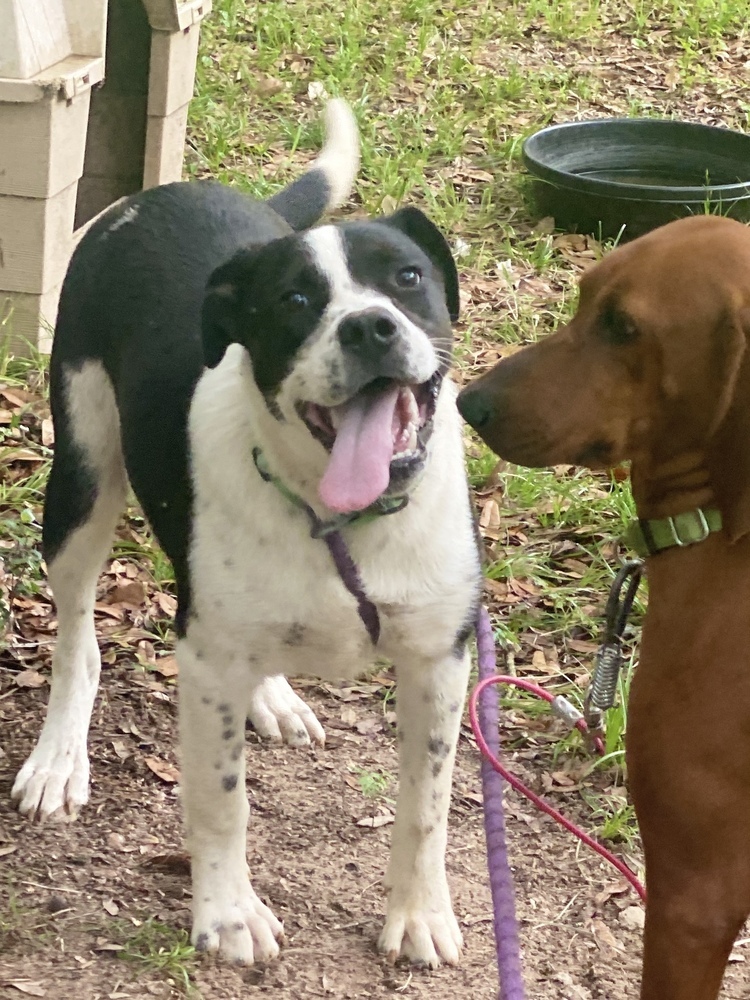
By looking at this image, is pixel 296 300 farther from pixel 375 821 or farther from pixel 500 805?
pixel 375 821

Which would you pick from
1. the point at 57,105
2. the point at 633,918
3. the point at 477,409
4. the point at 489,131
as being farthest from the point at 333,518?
the point at 489,131

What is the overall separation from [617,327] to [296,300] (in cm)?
62

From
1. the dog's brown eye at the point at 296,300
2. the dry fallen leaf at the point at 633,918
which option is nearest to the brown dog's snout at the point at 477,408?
the dog's brown eye at the point at 296,300

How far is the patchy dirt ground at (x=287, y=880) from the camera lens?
2842 mm

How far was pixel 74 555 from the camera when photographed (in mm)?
3203

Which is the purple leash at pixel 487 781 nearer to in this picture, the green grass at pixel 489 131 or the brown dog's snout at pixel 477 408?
the brown dog's snout at pixel 477 408

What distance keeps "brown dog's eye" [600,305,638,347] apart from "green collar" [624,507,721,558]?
1.09 ft

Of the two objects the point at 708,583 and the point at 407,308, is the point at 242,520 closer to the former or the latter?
the point at 407,308

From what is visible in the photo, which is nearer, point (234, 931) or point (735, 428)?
point (735, 428)

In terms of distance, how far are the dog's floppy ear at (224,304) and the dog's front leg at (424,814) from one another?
770mm

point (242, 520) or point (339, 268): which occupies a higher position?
point (339, 268)

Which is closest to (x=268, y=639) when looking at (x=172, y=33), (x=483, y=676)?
(x=483, y=676)

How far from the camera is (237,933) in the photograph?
2846 mm

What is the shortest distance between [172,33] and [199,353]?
294 cm
